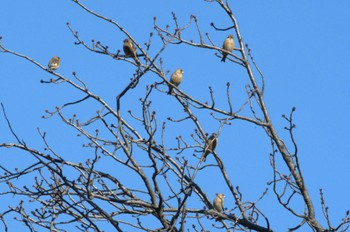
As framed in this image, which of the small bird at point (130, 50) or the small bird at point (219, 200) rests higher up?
the small bird at point (130, 50)

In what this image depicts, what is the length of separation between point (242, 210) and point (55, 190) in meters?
1.68

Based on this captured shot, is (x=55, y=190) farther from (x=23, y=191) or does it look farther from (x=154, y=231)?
(x=154, y=231)

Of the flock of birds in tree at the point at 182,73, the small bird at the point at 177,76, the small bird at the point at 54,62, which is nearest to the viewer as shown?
the flock of birds in tree at the point at 182,73

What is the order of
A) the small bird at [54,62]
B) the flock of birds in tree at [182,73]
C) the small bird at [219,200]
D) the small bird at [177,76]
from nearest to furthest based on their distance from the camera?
the flock of birds in tree at [182,73] < the small bird at [219,200] < the small bird at [177,76] < the small bird at [54,62]

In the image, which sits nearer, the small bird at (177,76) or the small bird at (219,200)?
the small bird at (219,200)

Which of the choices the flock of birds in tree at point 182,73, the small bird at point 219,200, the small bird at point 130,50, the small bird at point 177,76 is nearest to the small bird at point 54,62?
the flock of birds in tree at point 182,73

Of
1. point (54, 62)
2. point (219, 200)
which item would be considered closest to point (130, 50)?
point (219, 200)

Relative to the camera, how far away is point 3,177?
7.39 metres

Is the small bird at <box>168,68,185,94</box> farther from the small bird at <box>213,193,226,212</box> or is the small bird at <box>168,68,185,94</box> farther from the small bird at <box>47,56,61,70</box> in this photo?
the small bird at <box>47,56,61,70</box>

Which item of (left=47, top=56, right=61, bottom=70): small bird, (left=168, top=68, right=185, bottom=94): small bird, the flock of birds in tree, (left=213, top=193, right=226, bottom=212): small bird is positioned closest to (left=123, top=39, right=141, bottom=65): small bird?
the flock of birds in tree

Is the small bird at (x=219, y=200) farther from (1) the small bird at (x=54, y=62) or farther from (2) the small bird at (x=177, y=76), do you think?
(1) the small bird at (x=54, y=62)

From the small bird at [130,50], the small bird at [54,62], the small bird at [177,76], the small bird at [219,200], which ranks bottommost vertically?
the small bird at [219,200]

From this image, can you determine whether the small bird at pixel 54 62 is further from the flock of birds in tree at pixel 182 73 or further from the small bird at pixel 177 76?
the small bird at pixel 177 76

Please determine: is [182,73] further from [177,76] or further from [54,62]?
[54,62]
